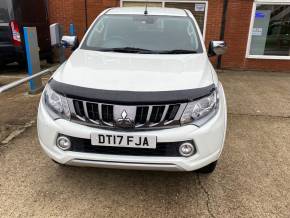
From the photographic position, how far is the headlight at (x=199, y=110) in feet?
7.87

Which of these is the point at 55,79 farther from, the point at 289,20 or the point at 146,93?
the point at 289,20

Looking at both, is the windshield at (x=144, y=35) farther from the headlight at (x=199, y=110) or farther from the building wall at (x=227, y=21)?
the building wall at (x=227, y=21)

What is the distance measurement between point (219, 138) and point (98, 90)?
43.2 inches

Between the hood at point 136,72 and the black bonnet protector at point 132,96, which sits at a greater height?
the hood at point 136,72

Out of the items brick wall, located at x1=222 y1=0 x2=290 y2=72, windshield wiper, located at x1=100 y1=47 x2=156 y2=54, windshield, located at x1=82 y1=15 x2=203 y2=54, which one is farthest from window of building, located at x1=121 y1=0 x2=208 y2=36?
windshield wiper, located at x1=100 y1=47 x2=156 y2=54

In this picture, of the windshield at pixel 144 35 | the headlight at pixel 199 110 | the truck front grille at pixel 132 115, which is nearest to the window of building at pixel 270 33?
the windshield at pixel 144 35

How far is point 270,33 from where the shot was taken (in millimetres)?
8688

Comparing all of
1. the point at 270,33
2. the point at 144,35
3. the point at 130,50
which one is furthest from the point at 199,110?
the point at 270,33

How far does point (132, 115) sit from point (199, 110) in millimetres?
558

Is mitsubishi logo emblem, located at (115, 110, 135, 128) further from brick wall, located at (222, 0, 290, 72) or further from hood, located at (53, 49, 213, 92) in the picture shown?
brick wall, located at (222, 0, 290, 72)

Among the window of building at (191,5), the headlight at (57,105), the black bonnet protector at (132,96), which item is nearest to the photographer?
the black bonnet protector at (132,96)

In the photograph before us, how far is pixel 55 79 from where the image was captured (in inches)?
107

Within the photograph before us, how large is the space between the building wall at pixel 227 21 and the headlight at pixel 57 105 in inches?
255

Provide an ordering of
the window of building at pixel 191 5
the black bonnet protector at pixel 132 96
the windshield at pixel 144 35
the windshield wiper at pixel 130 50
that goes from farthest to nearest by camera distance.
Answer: the window of building at pixel 191 5
the windshield at pixel 144 35
the windshield wiper at pixel 130 50
the black bonnet protector at pixel 132 96
